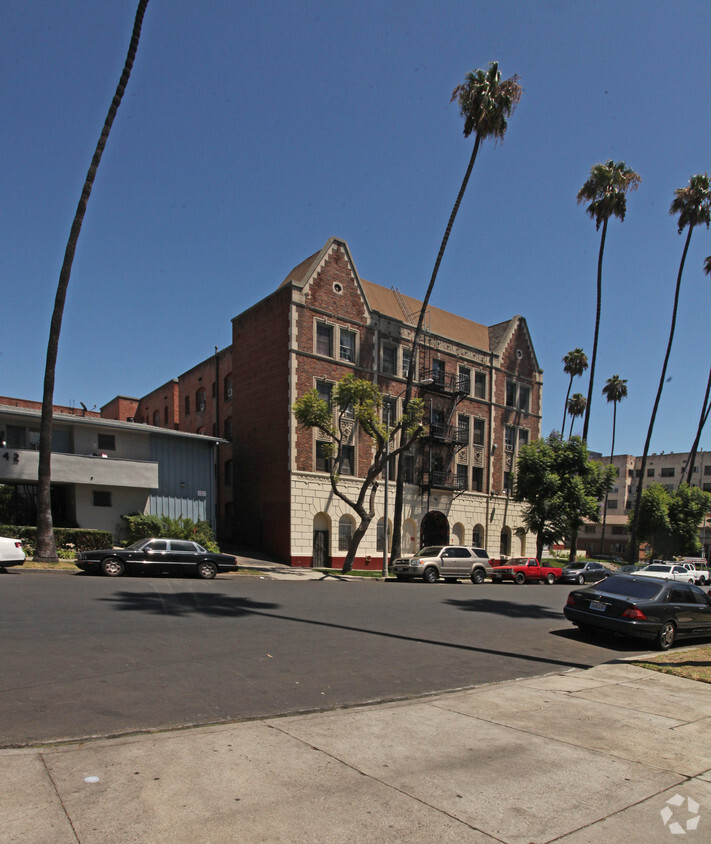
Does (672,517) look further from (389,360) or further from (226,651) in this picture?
(226,651)

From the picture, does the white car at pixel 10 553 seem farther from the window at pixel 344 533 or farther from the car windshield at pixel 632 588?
the window at pixel 344 533

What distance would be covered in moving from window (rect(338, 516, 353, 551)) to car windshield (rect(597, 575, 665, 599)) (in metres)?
21.1

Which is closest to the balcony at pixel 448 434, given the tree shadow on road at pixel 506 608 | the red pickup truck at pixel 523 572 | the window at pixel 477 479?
the window at pixel 477 479

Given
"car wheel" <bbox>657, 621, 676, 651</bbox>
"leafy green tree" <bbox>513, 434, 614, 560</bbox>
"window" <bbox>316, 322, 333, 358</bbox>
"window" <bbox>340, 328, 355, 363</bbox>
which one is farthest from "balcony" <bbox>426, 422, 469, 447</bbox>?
"car wheel" <bbox>657, 621, 676, 651</bbox>

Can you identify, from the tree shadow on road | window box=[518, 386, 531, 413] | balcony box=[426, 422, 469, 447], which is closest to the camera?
the tree shadow on road

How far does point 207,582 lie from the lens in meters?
19.4

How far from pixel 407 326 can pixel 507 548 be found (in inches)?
699

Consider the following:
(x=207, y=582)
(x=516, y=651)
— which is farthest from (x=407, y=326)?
(x=516, y=651)

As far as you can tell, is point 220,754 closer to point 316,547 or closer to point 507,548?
point 316,547

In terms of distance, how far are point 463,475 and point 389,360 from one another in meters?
9.72

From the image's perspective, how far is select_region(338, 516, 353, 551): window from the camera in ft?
111

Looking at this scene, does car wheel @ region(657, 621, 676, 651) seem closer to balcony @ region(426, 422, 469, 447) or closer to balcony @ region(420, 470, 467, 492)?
balcony @ region(420, 470, 467, 492)

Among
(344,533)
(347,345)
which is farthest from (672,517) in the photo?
(347,345)

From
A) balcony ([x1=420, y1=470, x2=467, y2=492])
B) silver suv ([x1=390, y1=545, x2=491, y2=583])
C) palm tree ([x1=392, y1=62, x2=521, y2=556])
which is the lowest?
silver suv ([x1=390, y1=545, x2=491, y2=583])
